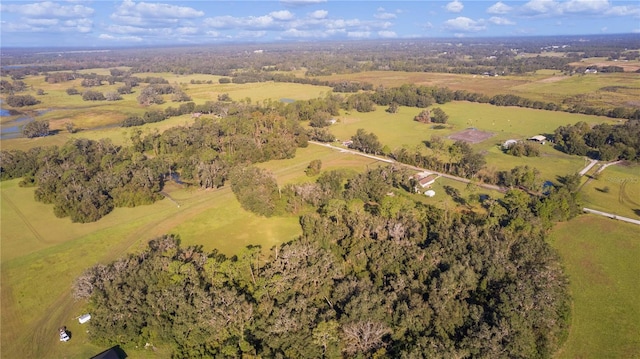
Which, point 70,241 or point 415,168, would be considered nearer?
point 70,241

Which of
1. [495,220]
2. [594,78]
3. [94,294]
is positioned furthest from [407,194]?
[594,78]

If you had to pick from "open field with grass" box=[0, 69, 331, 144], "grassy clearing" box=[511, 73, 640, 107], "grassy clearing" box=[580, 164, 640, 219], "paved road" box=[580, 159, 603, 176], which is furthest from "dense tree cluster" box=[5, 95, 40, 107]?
"grassy clearing" box=[511, 73, 640, 107]

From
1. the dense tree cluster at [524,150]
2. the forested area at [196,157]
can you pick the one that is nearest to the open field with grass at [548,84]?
the forested area at [196,157]

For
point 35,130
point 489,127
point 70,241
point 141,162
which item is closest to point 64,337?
point 70,241

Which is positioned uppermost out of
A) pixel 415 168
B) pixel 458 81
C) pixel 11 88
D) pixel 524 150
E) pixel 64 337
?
pixel 11 88

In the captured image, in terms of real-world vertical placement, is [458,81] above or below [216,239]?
above

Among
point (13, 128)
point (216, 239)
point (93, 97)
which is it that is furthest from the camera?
point (93, 97)

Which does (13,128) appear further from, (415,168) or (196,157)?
(415,168)
